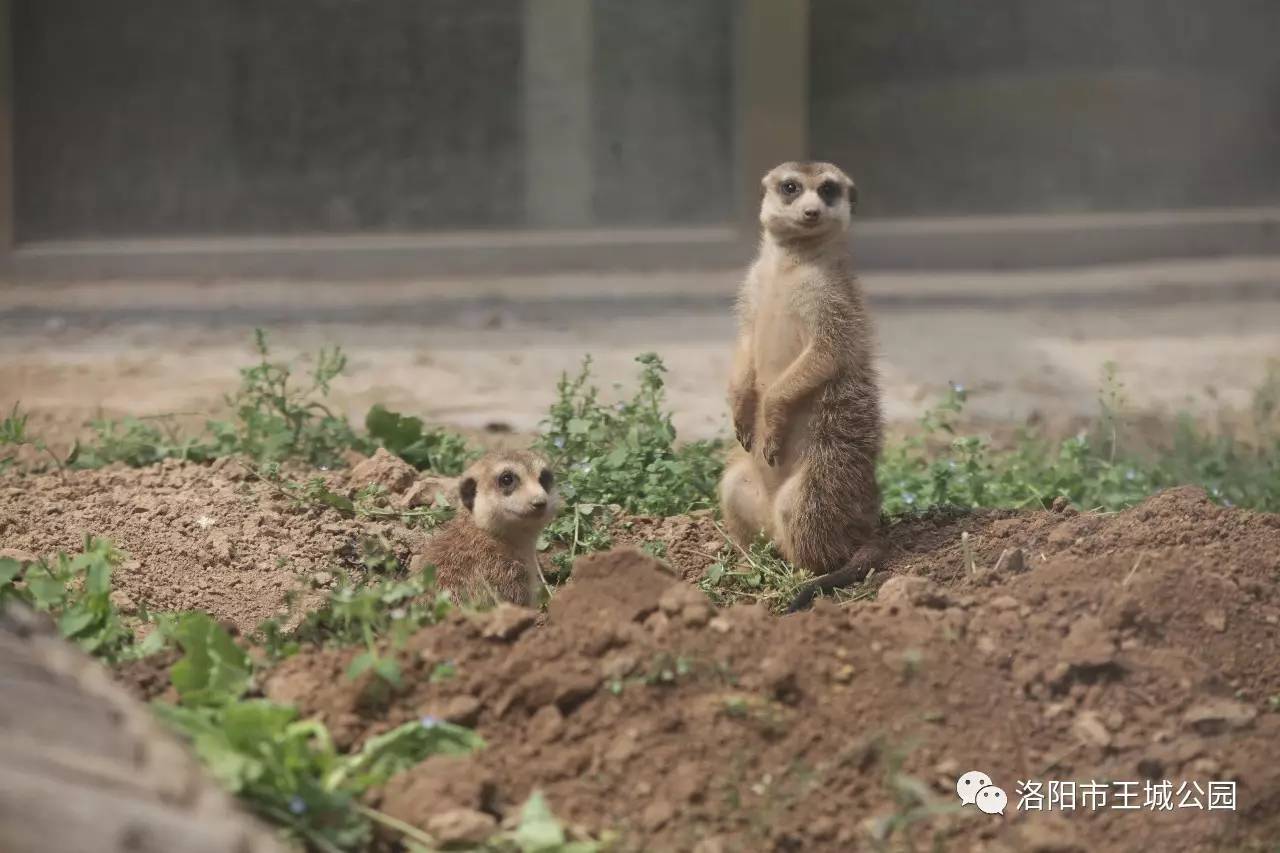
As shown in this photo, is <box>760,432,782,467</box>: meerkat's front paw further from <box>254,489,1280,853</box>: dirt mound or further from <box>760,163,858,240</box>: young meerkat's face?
<box>254,489,1280,853</box>: dirt mound

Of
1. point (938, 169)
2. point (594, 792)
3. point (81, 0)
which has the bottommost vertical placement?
point (594, 792)

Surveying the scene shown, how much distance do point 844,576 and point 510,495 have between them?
2.76ft

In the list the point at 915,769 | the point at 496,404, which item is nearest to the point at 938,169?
Answer: the point at 496,404

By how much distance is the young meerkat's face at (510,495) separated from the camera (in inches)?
156

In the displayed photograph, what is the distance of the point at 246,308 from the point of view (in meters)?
7.64

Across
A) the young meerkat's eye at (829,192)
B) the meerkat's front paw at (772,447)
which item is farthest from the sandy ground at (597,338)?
the young meerkat's eye at (829,192)

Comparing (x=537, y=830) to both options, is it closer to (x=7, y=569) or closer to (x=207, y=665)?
(x=207, y=665)

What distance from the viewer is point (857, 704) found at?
287 centimetres

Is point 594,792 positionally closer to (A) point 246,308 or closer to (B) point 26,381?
(B) point 26,381

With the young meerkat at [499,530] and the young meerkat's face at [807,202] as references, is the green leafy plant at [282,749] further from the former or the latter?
the young meerkat's face at [807,202]

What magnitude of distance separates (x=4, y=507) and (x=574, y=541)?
5.07 feet

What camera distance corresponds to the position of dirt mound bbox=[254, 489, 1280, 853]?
2.65 metres

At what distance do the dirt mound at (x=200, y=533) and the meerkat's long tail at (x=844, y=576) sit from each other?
1035mm

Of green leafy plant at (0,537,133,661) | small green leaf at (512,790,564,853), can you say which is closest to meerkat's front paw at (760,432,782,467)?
green leafy plant at (0,537,133,661)
